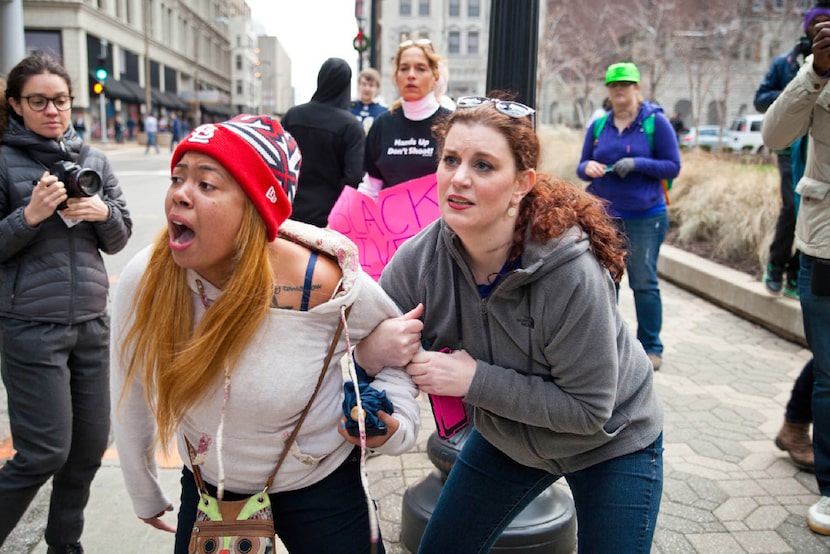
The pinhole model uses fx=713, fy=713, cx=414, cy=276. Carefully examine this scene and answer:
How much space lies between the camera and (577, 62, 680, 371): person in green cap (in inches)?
209

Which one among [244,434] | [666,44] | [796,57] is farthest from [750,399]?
[666,44]

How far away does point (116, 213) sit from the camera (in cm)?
302

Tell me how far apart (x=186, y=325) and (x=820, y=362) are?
2.91m

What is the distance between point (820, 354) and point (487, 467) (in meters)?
1.97

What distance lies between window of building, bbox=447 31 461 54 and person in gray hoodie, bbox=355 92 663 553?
240 feet

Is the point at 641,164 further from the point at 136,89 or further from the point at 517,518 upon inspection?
the point at 136,89

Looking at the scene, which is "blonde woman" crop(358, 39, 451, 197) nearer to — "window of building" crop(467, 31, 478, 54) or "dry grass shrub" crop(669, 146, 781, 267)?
"dry grass shrub" crop(669, 146, 781, 267)

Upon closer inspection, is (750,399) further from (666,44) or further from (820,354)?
(666,44)

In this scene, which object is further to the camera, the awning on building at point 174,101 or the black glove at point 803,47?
the awning on building at point 174,101

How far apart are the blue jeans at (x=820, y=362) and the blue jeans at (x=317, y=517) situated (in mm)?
2408

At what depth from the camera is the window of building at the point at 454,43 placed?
7206cm

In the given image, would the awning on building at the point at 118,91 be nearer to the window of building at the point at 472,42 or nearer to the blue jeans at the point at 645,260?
the window of building at the point at 472,42

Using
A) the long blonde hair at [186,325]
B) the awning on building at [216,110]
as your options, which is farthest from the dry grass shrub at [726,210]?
the awning on building at [216,110]

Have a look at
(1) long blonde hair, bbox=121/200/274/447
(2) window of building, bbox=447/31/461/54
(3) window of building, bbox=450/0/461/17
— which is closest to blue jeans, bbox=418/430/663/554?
(1) long blonde hair, bbox=121/200/274/447
